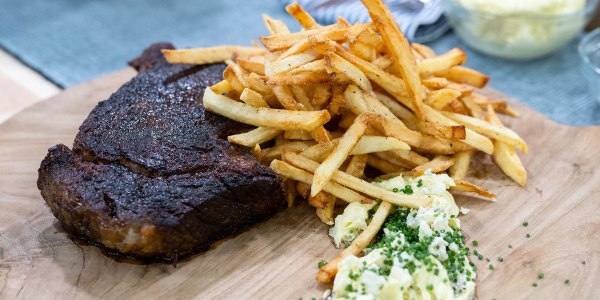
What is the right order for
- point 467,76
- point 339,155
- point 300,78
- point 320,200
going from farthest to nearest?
point 467,76 < point 300,78 < point 320,200 < point 339,155

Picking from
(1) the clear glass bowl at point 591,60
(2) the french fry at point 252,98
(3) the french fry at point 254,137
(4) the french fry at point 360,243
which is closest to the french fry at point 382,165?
(4) the french fry at point 360,243

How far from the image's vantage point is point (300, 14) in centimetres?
486

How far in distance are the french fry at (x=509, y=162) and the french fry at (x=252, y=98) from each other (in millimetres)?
1770

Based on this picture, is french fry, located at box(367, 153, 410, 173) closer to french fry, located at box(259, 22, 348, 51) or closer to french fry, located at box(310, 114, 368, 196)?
french fry, located at box(310, 114, 368, 196)

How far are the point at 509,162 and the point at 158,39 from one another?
423 cm

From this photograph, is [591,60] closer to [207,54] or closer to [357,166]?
[357,166]

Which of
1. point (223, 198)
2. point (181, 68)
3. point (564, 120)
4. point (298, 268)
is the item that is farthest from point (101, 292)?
point (564, 120)

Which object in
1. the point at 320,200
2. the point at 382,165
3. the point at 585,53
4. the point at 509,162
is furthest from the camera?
the point at 585,53

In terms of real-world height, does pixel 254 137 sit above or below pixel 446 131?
above

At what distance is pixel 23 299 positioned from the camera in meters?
3.74

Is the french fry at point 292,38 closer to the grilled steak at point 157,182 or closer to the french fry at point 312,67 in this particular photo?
the french fry at point 312,67

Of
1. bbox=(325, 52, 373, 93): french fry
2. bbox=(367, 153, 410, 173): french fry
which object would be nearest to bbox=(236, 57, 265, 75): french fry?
bbox=(325, 52, 373, 93): french fry

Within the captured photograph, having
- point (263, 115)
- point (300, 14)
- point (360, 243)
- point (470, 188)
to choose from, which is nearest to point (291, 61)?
point (263, 115)

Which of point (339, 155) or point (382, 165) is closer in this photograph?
point (339, 155)
